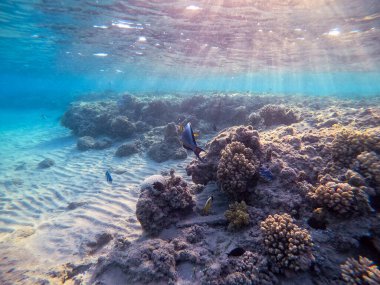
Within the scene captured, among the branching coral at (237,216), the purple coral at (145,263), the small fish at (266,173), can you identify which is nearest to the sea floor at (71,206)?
the purple coral at (145,263)

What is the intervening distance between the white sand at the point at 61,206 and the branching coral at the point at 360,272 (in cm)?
448

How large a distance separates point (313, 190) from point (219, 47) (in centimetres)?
2383

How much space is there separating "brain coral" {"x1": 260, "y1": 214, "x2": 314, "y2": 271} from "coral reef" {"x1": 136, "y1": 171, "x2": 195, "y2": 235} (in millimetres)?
2097

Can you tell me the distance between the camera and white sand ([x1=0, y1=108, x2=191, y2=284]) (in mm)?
5867

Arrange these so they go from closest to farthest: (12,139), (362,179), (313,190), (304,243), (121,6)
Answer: (304,243) → (362,179) → (313,190) → (121,6) → (12,139)

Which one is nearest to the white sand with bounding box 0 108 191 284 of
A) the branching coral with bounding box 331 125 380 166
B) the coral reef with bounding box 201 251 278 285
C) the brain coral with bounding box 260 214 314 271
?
the coral reef with bounding box 201 251 278 285

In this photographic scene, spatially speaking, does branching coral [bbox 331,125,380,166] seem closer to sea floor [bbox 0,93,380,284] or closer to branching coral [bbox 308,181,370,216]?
branching coral [bbox 308,181,370,216]

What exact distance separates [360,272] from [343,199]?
128 cm

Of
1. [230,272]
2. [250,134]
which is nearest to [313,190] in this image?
[250,134]

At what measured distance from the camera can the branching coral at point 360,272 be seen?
10.5 feet

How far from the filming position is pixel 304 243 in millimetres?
3852

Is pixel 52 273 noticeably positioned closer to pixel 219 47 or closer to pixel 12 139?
pixel 12 139

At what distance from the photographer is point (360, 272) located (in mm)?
3404

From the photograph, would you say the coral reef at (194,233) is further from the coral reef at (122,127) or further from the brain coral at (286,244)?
the coral reef at (122,127)
